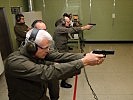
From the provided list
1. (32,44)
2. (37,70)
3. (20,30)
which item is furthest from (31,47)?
(20,30)

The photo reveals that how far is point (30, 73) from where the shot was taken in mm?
1369

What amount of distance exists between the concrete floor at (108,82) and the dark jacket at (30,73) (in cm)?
217

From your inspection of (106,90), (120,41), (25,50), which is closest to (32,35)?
(25,50)

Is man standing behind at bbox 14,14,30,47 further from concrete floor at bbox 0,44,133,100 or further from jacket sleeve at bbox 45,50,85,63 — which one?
jacket sleeve at bbox 45,50,85,63

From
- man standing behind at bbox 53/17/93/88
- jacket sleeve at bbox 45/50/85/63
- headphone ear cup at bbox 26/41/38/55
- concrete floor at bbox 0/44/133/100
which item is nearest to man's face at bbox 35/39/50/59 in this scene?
headphone ear cup at bbox 26/41/38/55

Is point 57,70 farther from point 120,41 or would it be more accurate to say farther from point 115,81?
point 120,41

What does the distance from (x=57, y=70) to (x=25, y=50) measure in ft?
0.97

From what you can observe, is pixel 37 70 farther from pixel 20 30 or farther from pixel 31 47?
pixel 20 30

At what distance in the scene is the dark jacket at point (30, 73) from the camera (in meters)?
1.37

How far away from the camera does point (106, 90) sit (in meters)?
3.88

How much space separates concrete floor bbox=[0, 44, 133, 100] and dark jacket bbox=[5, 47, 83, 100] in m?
2.17

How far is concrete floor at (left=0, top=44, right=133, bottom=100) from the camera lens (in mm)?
3680

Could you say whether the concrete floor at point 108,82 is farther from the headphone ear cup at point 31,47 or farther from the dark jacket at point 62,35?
the headphone ear cup at point 31,47

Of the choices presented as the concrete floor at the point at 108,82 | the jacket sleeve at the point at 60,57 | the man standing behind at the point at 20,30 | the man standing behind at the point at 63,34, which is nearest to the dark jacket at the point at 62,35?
the man standing behind at the point at 63,34
